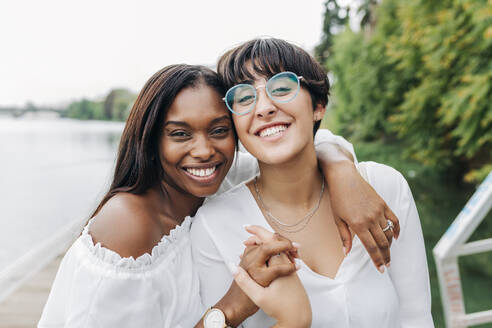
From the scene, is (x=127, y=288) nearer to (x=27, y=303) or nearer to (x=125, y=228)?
(x=125, y=228)

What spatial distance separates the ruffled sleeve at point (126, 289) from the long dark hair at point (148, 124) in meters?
0.25

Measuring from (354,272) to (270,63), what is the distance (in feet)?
2.67

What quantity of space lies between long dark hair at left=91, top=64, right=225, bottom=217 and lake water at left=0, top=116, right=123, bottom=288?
2707mm

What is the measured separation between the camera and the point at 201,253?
163 cm

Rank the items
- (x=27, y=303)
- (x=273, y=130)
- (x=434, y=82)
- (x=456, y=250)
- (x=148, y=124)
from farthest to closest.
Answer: (x=434, y=82) → (x=27, y=303) → (x=148, y=124) → (x=273, y=130) → (x=456, y=250)

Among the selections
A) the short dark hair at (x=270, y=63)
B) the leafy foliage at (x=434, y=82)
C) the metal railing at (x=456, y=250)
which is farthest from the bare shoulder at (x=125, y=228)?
the leafy foliage at (x=434, y=82)

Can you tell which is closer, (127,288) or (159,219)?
(127,288)

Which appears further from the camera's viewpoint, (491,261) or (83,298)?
(491,261)

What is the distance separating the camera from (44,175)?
8312 mm

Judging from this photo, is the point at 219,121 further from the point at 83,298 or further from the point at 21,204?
the point at 21,204

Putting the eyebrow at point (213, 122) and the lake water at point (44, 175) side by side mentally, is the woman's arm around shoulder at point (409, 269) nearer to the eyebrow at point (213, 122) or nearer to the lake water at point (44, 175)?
the eyebrow at point (213, 122)

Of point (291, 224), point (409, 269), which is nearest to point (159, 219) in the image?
point (291, 224)

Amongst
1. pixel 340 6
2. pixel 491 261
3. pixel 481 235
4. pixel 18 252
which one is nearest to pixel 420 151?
pixel 481 235

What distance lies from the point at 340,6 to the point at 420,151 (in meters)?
5.43
